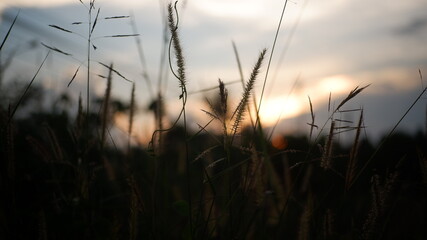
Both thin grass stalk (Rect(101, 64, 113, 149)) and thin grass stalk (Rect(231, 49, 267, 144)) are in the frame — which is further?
thin grass stalk (Rect(101, 64, 113, 149))

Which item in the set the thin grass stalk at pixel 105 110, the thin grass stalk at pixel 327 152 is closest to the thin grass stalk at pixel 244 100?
the thin grass stalk at pixel 327 152

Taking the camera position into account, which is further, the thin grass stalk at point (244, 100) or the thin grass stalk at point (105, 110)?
the thin grass stalk at point (105, 110)

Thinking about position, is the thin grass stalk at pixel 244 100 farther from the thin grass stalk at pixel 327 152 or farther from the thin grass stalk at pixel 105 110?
the thin grass stalk at pixel 105 110

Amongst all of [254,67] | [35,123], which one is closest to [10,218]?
[254,67]

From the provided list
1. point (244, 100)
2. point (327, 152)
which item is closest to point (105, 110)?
point (244, 100)

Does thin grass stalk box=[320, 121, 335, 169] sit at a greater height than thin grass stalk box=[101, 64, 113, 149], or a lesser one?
lesser

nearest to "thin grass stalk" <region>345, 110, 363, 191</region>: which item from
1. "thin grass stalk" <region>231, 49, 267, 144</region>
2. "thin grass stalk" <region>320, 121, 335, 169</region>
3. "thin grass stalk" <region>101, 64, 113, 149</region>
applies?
"thin grass stalk" <region>320, 121, 335, 169</region>

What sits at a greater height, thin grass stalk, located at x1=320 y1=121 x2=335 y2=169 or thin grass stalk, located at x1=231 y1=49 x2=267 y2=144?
thin grass stalk, located at x1=231 y1=49 x2=267 y2=144

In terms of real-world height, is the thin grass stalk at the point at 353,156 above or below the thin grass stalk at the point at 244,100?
below

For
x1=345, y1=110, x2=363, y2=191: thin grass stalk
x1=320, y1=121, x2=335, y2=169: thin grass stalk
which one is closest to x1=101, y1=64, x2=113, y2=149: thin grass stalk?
x1=320, y1=121, x2=335, y2=169: thin grass stalk

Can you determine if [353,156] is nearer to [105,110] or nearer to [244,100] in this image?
[244,100]

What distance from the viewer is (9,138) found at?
1.67 m

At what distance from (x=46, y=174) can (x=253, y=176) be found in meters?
1.95

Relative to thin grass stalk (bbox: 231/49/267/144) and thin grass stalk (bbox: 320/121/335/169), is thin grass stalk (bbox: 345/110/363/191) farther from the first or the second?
thin grass stalk (bbox: 231/49/267/144)
